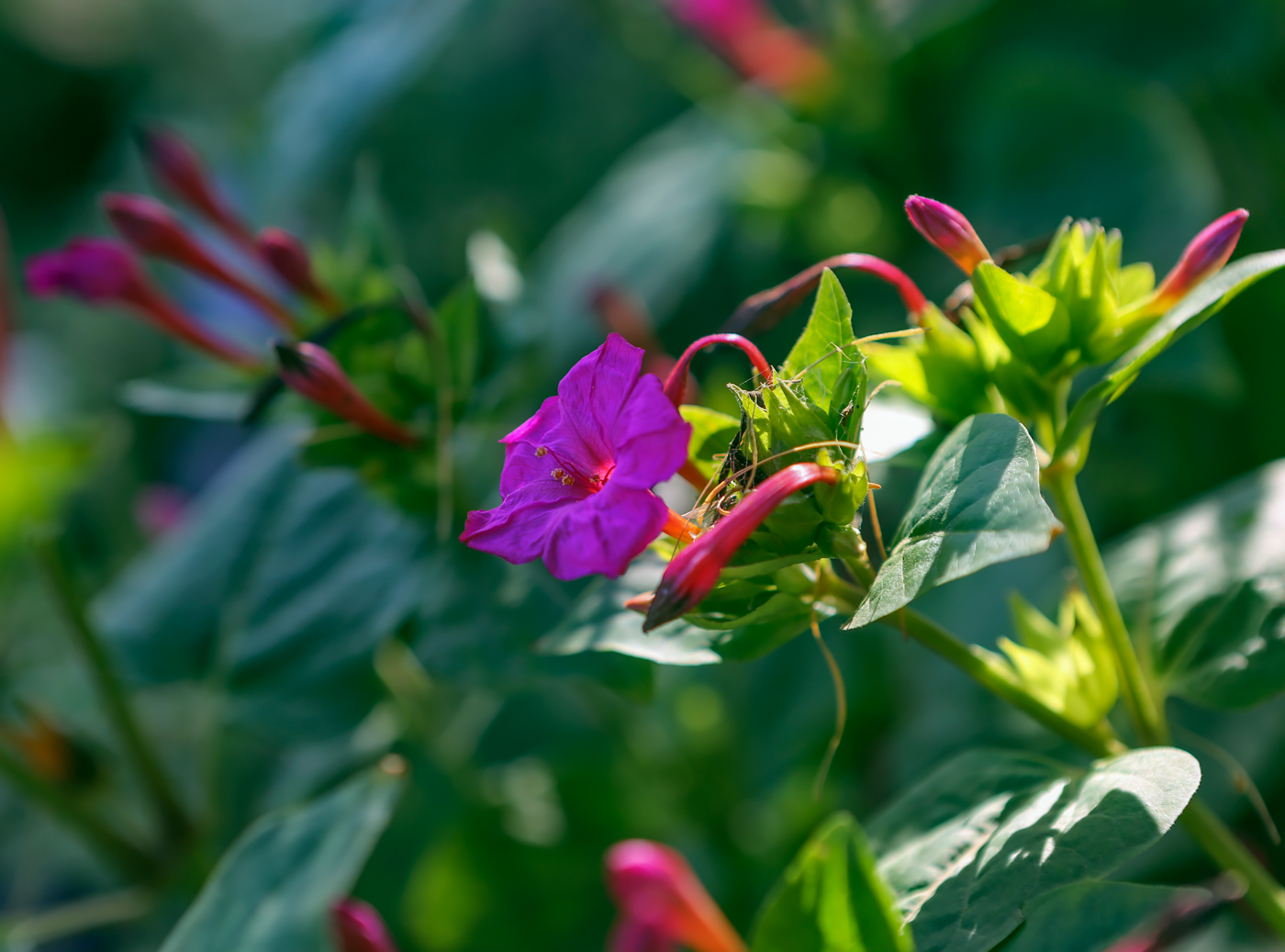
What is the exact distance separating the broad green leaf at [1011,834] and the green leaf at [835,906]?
20 mm

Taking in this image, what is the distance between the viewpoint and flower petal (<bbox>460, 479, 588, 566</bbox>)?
0.38 metres

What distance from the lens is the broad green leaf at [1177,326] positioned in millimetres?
408

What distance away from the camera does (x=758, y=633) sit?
43 cm

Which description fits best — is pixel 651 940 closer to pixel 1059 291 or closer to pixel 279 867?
pixel 279 867

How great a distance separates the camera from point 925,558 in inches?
14.1

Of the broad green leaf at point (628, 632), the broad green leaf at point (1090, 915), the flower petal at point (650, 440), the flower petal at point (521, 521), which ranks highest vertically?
the flower petal at point (650, 440)

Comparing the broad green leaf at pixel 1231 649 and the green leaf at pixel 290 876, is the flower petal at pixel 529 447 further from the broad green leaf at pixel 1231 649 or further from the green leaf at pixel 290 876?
the broad green leaf at pixel 1231 649

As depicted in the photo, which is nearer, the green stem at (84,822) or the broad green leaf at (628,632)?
the broad green leaf at (628,632)

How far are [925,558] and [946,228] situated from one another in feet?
0.50

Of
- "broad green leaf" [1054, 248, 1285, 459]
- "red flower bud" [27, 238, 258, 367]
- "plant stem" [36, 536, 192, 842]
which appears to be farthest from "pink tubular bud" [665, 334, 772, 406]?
"plant stem" [36, 536, 192, 842]

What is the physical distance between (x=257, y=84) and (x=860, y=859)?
84.0 inches

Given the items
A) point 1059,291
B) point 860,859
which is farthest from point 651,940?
point 1059,291

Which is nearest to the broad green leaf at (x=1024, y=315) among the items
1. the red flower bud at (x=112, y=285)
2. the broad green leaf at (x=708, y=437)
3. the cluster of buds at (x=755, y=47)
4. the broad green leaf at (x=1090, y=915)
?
the broad green leaf at (x=708, y=437)

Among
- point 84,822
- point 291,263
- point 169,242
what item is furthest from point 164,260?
point 84,822
